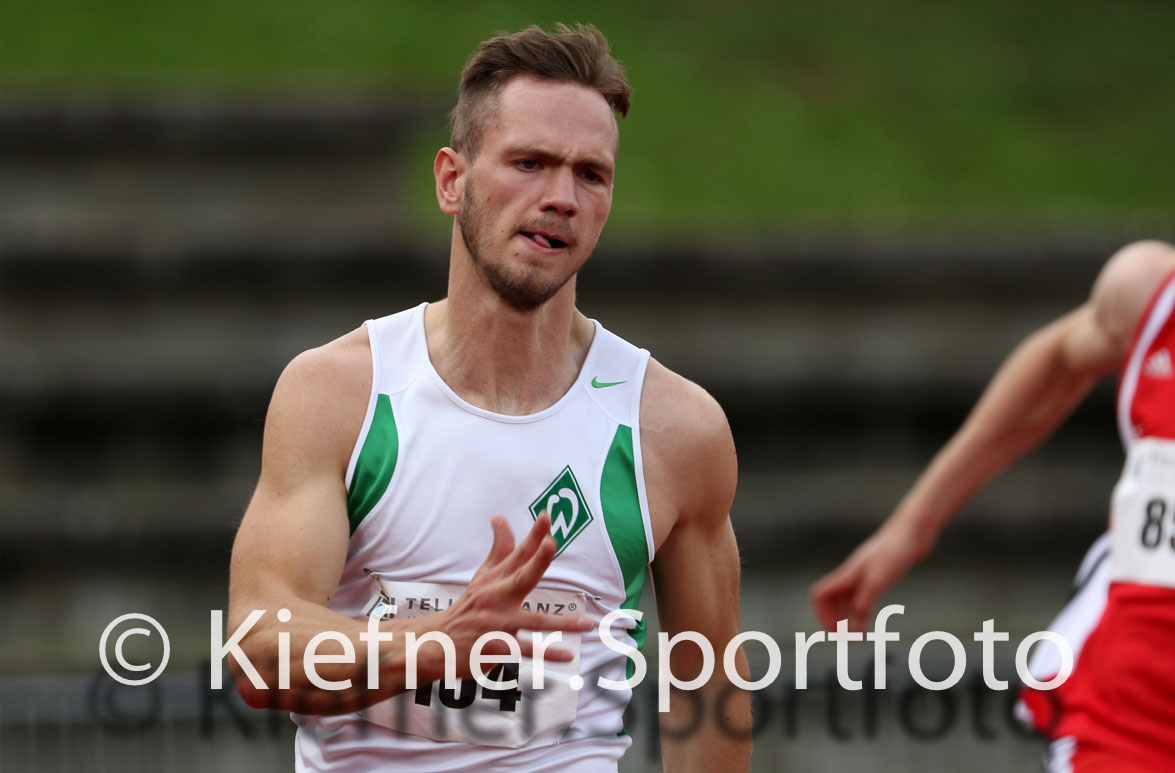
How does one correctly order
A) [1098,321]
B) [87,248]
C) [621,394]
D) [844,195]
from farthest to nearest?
[844,195] < [87,248] < [1098,321] < [621,394]

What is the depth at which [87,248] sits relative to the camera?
9.61m

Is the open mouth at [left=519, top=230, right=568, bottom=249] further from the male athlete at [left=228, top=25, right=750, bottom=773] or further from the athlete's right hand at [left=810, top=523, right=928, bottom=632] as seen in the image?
the athlete's right hand at [left=810, top=523, right=928, bottom=632]

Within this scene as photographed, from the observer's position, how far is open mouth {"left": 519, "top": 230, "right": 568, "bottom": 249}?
127 inches

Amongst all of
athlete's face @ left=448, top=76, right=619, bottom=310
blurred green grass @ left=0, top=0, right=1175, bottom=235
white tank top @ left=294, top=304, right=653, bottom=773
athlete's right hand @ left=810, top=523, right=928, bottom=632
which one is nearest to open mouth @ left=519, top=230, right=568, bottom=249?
athlete's face @ left=448, top=76, right=619, bottom=310

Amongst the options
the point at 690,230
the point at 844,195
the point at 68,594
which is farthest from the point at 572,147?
the point at 844,195

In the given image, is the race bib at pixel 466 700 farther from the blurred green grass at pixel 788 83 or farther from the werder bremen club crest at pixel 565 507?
the blurred green grass at pixel 788 83

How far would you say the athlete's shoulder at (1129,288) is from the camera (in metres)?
4.16

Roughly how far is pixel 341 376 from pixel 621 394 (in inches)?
25.6

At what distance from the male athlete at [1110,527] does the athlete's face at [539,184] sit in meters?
1.69

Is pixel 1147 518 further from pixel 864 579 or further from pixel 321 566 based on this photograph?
pixel 321 566

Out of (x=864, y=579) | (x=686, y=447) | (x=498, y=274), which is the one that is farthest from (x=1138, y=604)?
(x=498, y=274)

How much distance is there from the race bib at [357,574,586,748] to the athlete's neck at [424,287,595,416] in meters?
0.44

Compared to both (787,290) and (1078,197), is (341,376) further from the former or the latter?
(1078,197)

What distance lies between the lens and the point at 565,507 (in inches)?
130
